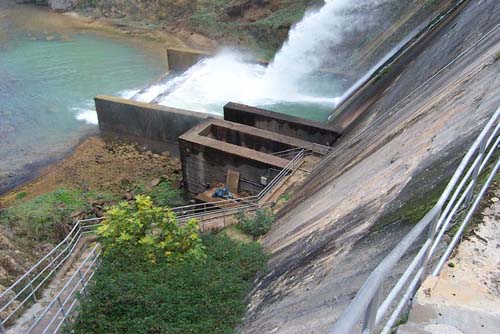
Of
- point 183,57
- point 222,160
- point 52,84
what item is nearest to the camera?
point 222,160

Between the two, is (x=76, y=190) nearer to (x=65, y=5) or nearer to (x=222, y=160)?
(x=222, y=160)

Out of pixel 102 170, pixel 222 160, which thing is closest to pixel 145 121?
pixel 102 170

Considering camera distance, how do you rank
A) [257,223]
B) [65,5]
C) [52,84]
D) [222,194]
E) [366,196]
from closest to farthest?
[366,196] → [257,223] → [222,194] → [52,84] → [65,5]

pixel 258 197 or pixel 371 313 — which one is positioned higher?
pixel 371 313

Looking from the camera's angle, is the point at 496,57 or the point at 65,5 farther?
the point at 65,5

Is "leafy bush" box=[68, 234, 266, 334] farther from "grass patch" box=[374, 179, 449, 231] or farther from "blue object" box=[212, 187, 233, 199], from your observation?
"blue object" box=[212, 187, 233, 199]

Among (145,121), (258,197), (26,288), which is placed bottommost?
(145,121)

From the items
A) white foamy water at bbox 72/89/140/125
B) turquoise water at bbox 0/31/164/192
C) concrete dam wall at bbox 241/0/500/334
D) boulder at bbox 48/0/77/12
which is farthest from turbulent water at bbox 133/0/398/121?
boulder at bbox 48/0/77/12
